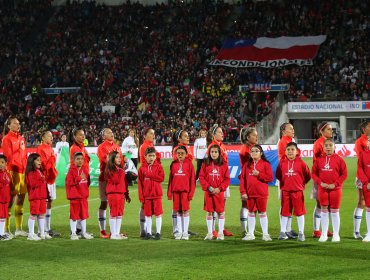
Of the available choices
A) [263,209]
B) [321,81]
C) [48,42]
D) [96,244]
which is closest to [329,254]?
[263,209]

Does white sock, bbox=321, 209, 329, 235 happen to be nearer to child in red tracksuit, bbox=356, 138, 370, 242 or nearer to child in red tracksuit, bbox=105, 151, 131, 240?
child in red tracksuit, bbox=356, 138, 370, 242

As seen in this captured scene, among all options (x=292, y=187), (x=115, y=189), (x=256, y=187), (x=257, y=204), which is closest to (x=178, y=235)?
(x=115, y=189)

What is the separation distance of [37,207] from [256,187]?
3.74 metres

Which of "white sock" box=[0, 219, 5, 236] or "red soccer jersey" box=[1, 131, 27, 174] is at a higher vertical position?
"red soccer jersey" box=[1, 131, 27, 174]

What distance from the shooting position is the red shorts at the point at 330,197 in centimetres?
1152

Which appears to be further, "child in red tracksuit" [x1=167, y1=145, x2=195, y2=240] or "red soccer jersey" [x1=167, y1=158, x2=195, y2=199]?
"red soccer jersey" [x1=167, y1=158, x2=195, y2=199]

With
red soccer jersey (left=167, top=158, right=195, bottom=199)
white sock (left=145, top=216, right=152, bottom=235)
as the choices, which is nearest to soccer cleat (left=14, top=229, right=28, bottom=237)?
white sock (left=145, top=216, right=152, bottom=235)

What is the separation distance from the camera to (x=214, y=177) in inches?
479

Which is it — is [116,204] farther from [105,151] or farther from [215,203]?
[215,203]

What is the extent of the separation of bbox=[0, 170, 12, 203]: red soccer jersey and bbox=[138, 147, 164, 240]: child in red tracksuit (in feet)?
7.61

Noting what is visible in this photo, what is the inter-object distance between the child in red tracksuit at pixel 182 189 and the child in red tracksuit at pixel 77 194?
1.47 metres

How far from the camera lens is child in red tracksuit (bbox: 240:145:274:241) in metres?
11.7

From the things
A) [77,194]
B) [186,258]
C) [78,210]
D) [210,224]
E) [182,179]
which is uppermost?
[182,179]

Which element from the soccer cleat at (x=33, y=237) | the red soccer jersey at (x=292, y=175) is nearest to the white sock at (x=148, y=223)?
the soccer cleat at (x=33, y=237)
